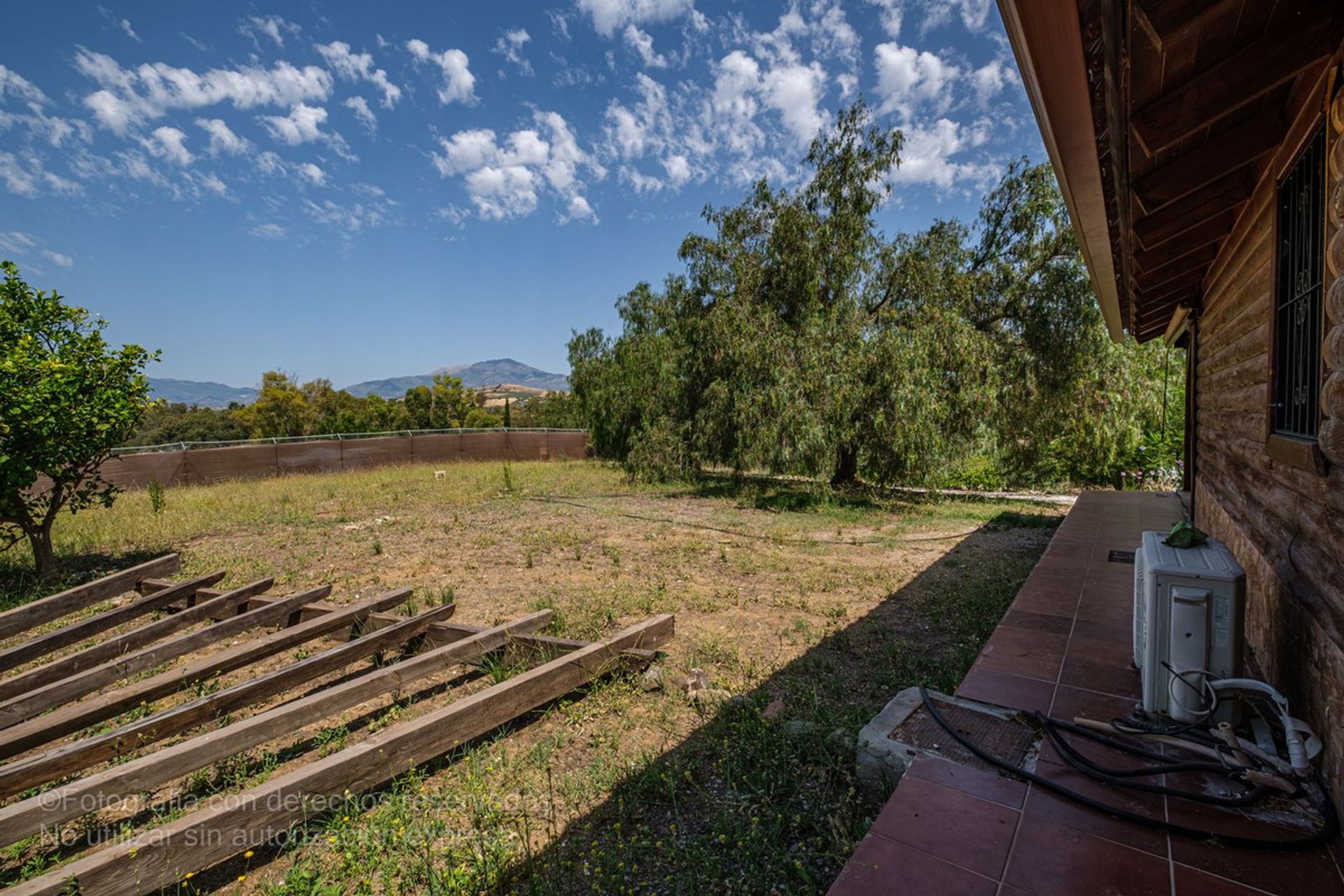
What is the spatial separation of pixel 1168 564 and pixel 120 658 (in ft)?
16.9

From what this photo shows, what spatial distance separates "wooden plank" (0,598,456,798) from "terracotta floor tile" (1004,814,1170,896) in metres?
3.11

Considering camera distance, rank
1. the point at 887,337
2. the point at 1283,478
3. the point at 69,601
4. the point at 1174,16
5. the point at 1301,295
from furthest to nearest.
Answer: the point at 887,337
the point at 69,601
the point at 1283,478
the point at 1301,295
the point at 1174,16

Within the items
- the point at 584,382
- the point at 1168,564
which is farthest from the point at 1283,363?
the point at 584,382

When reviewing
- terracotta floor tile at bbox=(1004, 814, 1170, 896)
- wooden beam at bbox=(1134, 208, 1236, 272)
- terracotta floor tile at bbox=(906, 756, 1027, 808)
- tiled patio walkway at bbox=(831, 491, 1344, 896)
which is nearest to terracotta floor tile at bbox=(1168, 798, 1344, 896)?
→ tiled patio walkway at bbox=(831, 491, 1344, 896)

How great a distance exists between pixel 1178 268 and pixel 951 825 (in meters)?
4.46

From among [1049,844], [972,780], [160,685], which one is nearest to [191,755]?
[160,685]

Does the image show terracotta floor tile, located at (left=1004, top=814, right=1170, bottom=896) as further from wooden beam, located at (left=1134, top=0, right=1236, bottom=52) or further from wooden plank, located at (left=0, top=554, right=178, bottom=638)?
wooden plank, located at (left=0, top=554, right=178, bottom=638)

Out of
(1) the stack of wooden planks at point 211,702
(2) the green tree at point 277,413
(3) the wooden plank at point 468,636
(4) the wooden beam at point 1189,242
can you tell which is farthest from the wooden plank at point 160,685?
(2) the green tree at point 277,413

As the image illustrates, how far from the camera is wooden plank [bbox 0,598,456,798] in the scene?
→ 212 cm

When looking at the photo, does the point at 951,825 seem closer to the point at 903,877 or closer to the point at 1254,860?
the point at 903,877

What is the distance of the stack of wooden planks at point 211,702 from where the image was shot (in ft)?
5.91

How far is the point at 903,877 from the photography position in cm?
142

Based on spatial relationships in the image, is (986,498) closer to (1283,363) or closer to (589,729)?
(1283,363)

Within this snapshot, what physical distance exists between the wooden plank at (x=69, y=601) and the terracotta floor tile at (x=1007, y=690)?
5877mm
